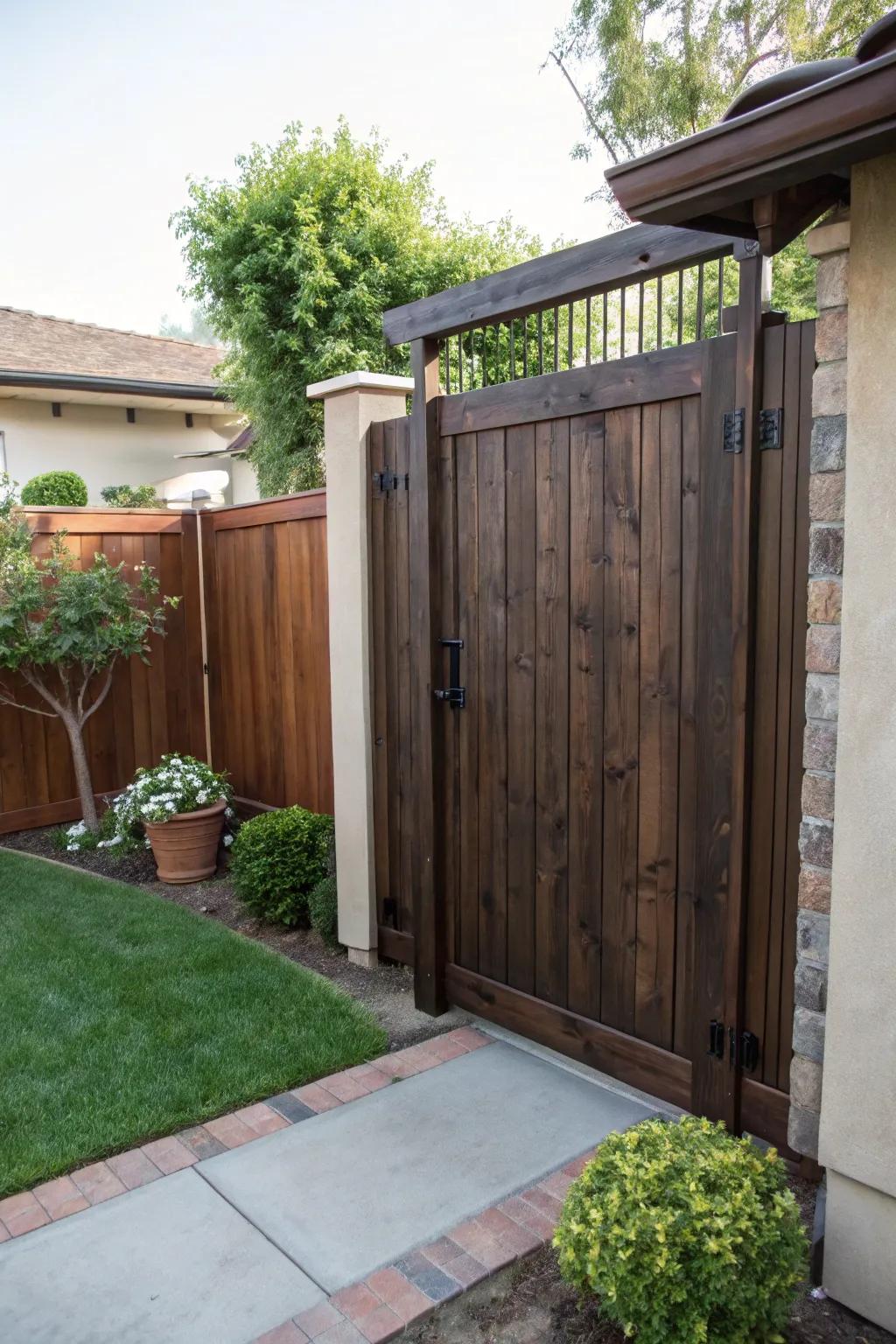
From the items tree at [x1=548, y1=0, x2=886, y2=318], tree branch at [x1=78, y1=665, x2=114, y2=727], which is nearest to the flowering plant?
tree branch at [x1=78, y1=665, x2=114, y2=727]

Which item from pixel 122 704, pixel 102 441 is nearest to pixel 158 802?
pixel 122 704

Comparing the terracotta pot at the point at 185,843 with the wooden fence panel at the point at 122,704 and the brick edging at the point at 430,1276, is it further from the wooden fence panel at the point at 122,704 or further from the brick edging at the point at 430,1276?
the brick edging at the point at 430,1276

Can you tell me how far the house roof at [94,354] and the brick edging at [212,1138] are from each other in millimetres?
11042

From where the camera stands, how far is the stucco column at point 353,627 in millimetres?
3926

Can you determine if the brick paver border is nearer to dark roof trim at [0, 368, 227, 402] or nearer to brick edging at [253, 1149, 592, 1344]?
brick edging at [253, 1149, 592, 1344]

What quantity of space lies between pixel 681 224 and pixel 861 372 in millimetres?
511

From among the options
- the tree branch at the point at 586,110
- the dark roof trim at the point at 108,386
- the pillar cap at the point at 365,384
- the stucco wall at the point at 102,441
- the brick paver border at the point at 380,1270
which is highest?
the tree branch at the point at 586,110

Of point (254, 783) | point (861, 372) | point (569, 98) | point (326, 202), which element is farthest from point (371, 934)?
point (569, 98)

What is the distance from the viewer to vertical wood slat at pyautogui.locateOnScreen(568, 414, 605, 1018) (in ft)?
9.97

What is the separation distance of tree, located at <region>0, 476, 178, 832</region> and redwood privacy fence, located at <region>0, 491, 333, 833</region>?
0.56 feet

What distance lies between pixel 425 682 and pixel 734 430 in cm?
149

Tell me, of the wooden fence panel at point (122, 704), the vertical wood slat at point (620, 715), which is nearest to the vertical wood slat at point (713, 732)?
the vertical wood slat at point (620, 715)

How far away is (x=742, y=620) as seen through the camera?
8.41 ft

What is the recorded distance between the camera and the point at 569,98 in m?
12.6
